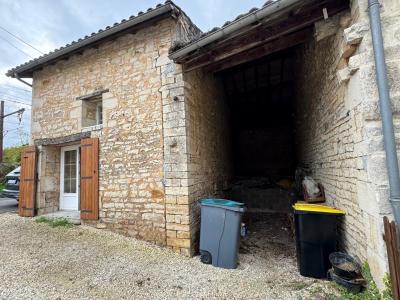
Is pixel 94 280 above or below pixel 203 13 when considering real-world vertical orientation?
below

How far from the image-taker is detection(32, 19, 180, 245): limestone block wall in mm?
4320

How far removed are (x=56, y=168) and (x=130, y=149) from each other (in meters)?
2.91

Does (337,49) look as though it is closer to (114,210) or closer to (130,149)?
(130,149)

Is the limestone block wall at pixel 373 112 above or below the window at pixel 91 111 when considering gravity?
below

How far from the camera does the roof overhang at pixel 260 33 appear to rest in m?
2.80

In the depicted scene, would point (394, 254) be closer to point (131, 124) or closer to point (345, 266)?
point (345, 266)

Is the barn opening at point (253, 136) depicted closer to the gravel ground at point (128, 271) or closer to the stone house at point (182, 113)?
the stone house at point (182, 113)

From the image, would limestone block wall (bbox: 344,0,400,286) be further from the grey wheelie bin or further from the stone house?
the grey wheelie bin

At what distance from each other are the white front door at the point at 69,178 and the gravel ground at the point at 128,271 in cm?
135

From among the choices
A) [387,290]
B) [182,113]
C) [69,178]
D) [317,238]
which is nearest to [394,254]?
[387,290]

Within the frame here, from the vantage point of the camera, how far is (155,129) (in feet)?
14.3

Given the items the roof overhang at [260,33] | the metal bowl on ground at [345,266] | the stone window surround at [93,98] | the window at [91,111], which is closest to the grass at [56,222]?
the stone window surround at [93,98]

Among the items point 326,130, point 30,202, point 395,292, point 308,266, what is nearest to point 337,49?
point 326,130

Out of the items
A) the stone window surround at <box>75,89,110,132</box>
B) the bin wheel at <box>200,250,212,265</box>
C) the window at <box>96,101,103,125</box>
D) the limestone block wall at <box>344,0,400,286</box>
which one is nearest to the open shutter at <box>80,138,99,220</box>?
the stone window surround at <box>75,89,110,132</box>
